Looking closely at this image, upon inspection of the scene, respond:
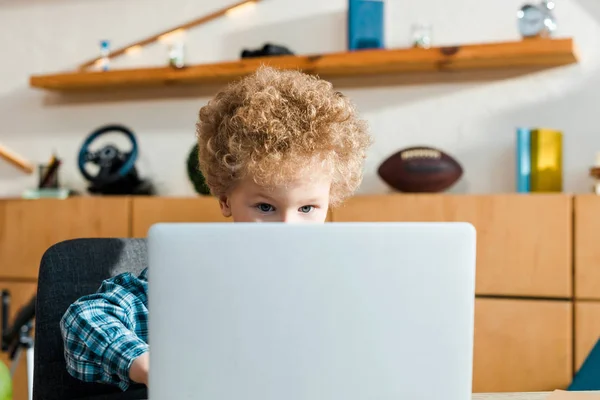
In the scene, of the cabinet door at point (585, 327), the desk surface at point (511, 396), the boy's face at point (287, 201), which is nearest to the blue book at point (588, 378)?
the cabinet door at point (585, 327)

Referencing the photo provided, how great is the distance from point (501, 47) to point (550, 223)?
2.21 ft

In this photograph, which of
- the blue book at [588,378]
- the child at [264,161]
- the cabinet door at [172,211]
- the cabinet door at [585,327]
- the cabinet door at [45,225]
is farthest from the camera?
the cabinet door at [45,225]

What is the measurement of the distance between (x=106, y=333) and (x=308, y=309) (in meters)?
0.47

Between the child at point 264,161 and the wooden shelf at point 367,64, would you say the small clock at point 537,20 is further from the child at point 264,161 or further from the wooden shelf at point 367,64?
the child at point 264,161

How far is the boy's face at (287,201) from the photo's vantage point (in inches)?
49.6

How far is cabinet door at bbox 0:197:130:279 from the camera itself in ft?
10.0

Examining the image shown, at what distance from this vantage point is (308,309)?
0.68 m

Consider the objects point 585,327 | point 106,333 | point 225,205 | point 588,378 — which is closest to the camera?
point 106,333

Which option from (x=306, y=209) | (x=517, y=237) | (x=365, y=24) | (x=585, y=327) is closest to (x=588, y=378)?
(x=585, y=327)

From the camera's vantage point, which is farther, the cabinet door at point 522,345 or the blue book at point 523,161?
the blue book at point 523,161

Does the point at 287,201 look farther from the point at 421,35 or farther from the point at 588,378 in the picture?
the point at 421,35

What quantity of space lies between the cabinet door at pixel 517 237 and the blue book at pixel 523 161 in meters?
0.18

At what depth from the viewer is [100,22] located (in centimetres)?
358

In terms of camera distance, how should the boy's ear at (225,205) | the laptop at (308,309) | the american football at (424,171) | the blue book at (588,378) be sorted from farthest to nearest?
the american football at (424,171)
the blue book at (588,378)
the boy's ear at (225,205)
the laptop at (308,309)
